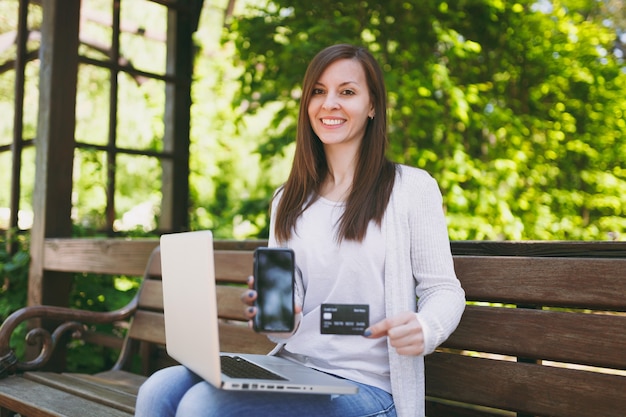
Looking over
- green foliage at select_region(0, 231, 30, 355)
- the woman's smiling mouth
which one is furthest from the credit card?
green foliage at select_region(0, 231, 30, 355)

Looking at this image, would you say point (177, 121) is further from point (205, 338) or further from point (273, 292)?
point (205, 338)

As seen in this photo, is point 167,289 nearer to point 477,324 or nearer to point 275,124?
point 477,324

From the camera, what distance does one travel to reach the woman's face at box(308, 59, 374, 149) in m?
1.85

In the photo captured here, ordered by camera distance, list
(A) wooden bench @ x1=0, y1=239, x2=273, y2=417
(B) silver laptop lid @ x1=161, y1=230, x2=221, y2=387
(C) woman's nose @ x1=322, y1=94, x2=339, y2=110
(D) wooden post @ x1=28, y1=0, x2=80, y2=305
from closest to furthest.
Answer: (B) silver laptop lid @ x1=161, y1=230, x2=221, y2=387
(C) woman's nose @ x1=322, y1=94, x2=339, y2=110
(A) wooden bench @ x1=0, y1=239, x2=273, y2=417
(D) wooden post @ x1=28, y1=0, x2=80, y2=305

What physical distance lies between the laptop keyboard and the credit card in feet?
0.49

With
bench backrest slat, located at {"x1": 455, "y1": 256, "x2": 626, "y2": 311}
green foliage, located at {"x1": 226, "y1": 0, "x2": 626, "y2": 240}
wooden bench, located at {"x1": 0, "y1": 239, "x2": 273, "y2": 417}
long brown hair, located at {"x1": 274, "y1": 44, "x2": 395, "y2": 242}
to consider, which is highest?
green foliage, located at {"x1": 226, "y1": 0, "x2": 626, "y2": 240}

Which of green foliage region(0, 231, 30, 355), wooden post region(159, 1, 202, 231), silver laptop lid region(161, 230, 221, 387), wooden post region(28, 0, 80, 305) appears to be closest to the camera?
silver laptop lid region(161, 230, 221, 387)

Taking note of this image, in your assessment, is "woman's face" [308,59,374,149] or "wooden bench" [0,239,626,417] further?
"woman's face" [308,59,374,149]

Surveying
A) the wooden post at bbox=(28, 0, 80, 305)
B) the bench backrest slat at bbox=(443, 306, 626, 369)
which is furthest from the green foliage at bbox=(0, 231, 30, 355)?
the bench backrest slat at bbox=(443, 306, 626, 369)

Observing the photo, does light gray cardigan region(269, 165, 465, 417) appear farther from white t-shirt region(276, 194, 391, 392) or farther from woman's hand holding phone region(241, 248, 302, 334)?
woman's hand holding phone region(241, 248, 302, 334)

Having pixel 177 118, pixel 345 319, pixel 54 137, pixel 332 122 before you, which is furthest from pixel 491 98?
pixel 345 319

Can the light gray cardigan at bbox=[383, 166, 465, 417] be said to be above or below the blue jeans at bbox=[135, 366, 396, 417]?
above

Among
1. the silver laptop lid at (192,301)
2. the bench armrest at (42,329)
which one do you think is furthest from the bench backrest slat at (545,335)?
the bench armrest at (42,329)

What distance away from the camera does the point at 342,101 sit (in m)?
1.85
